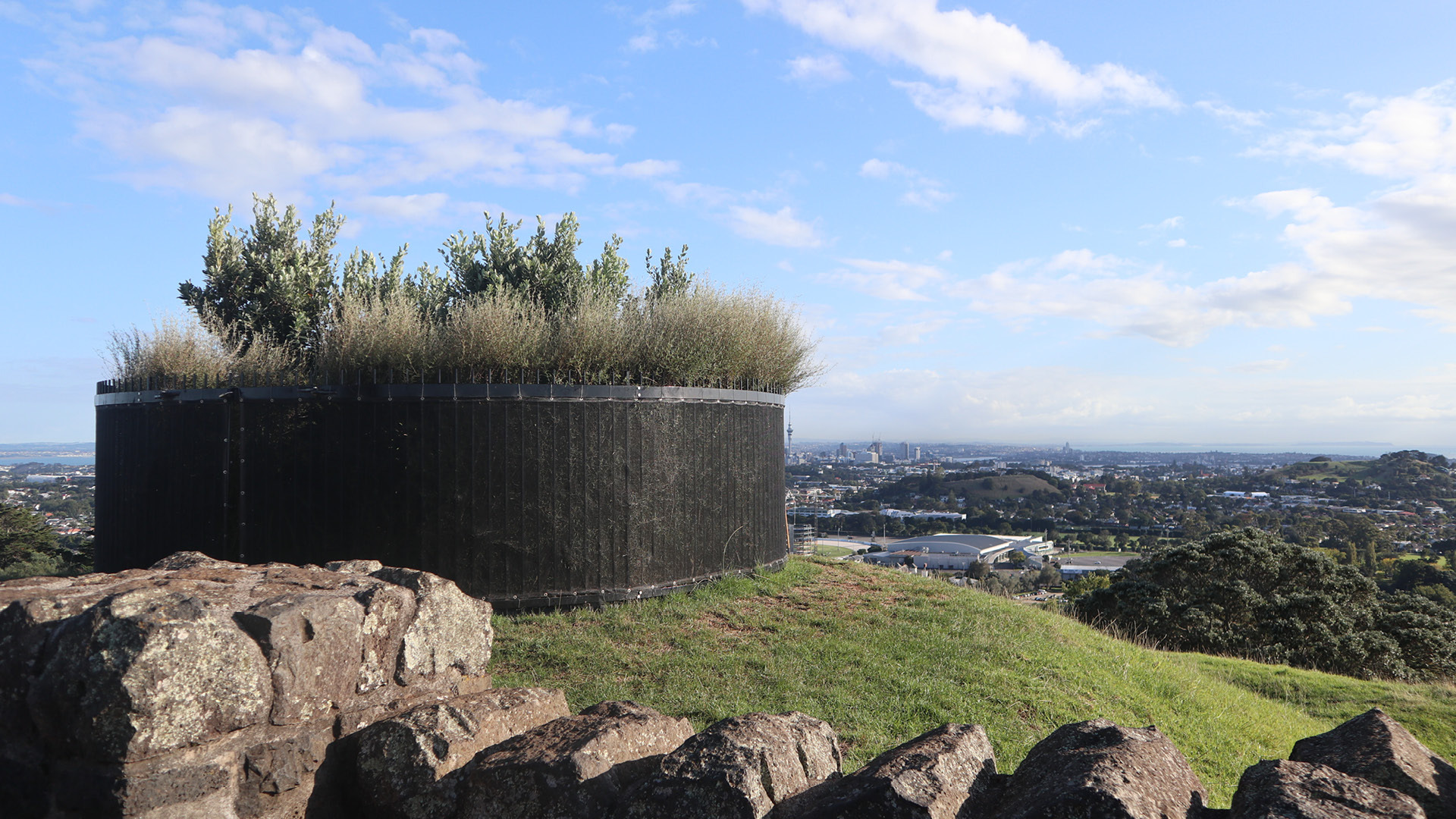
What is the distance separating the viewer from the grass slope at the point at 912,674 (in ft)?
17.4

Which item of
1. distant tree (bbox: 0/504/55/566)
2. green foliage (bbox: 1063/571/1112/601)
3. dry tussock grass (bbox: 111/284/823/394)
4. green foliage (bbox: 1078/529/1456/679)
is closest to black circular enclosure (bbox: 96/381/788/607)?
dry tussock grass (bbox: 111/284/823/394)

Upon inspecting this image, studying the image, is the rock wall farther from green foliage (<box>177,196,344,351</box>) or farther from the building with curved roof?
the building with curved roof

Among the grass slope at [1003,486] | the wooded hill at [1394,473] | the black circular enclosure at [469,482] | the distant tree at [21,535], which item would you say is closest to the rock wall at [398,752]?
the black circular enclosure at [469,482]

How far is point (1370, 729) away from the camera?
2383 mm

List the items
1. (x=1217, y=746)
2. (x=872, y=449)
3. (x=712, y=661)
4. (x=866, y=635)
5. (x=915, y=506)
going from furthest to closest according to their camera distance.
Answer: (x=872, y=449) < (x=915, y=506) < (x=866, y=635) < (x=712, y=661) < (x=1217, y=746)

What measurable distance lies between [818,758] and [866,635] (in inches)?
A: 183

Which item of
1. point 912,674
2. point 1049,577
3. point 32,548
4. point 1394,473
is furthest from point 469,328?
point 1394,473

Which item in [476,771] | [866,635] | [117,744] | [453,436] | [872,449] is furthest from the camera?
[872,449]

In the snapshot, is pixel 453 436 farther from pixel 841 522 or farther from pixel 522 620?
pixel 841 522

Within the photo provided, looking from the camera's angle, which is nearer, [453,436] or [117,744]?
[117,744]

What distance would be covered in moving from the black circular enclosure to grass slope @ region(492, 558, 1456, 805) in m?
0.55

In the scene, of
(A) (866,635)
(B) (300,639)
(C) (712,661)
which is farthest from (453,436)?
(B) (300,639)

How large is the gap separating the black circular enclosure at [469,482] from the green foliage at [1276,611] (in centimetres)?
860

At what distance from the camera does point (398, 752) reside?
2705 millimetres
